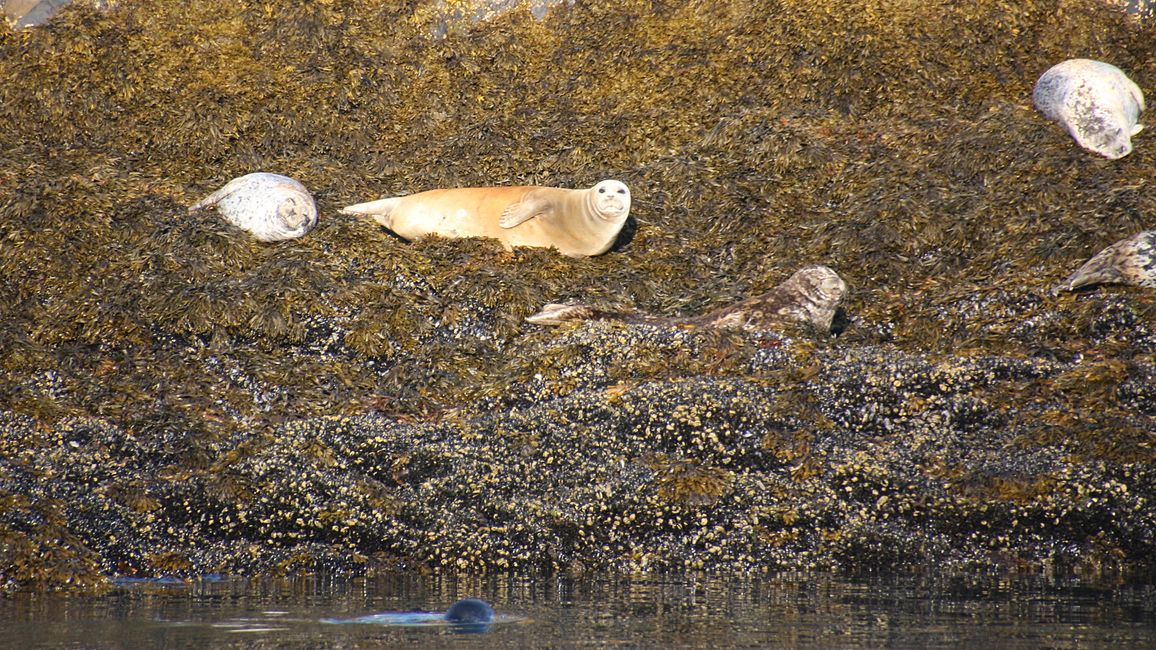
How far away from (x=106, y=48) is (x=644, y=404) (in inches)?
329

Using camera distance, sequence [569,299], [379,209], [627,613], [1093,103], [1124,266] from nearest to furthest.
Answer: [627,613]
[1124,266]
[569,299]
[379,209]
[1093,103]

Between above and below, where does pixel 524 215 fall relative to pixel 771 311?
above

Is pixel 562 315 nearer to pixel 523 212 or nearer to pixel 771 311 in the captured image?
pixel 771 311

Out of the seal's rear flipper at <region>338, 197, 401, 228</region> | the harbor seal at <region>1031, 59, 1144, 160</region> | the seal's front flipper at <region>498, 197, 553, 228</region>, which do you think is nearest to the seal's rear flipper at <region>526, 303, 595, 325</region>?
the seal's front flipper at <region>498, 197, 553, 228</region>

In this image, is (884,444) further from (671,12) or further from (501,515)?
(671,12)

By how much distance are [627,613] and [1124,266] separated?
197 inches

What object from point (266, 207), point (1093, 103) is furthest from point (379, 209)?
point (1093, 103)

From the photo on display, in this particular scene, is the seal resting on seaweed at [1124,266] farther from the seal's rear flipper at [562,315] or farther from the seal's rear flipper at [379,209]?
the seal's rear flipper at [379,209]

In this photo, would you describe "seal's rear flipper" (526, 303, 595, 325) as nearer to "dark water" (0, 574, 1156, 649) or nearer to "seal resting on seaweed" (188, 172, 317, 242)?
"seal resting on seaweed" (188, 172, 317, 242)

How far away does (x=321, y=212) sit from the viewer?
9969mm

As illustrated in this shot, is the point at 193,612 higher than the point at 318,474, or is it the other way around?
the point at 318,474

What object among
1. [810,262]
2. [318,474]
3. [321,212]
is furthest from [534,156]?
[318,474]

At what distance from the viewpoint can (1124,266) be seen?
25.5ft

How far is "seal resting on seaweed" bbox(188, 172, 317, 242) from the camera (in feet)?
30.6
